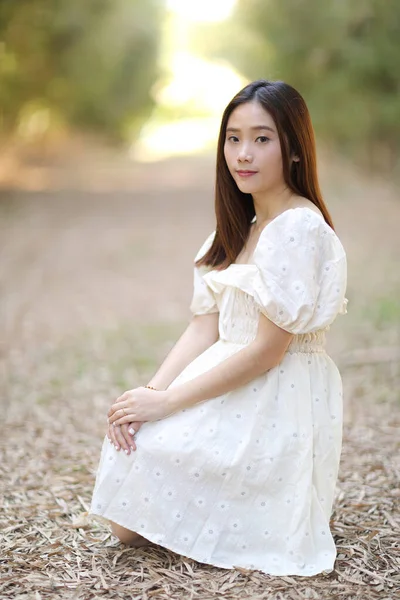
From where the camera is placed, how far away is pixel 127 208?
1131cm

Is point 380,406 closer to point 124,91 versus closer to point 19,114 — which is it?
point 19,114

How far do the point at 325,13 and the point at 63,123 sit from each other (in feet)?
34.3

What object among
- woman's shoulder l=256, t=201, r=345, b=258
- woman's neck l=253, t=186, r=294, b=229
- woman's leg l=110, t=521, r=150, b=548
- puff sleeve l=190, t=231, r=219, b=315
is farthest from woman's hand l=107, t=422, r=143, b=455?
woman's neck l=253, t=186, r=294, b=229

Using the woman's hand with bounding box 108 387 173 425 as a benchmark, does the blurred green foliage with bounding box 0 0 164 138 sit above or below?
above

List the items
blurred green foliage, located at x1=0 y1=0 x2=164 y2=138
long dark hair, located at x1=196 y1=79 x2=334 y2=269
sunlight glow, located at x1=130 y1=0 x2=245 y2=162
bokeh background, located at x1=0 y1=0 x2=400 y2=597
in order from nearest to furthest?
long dark hair, located at x1=196 y1=79 x2=334 y2=269, bokeh background, located at x1=0 y1=0 x2=400 y2=597, blurred green foliage, located at x1=0 y1=0 x2=164 y2=138, sunlight glow, located at x1=130 y1=0 x2=245 y2=162

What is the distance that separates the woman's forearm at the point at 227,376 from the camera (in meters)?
1.90

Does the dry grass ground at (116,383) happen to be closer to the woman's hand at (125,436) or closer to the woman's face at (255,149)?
the woman's hand at (125,436)

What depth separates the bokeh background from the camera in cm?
344

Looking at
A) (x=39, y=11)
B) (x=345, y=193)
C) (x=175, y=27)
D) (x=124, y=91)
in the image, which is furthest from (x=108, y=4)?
(x=175, y=27)

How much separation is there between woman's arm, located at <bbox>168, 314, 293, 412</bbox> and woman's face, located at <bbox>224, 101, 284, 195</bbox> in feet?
1.14

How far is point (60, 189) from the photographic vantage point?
13.5 meters

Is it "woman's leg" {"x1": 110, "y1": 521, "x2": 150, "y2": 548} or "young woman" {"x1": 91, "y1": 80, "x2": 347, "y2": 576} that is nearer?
"young woman" {"x1": 91, "y1": 80, "x2": 347, "y2": 576}

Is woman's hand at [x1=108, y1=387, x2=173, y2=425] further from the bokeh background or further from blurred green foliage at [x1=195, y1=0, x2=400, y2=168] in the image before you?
blurred green foliage at [x1=195, y1=0, x2=400, y2=168]

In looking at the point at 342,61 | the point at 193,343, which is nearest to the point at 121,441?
the point at 193,343
